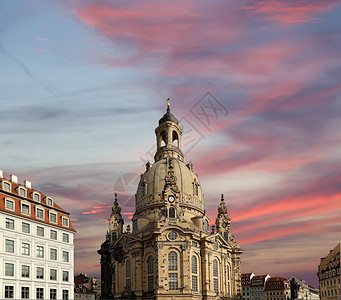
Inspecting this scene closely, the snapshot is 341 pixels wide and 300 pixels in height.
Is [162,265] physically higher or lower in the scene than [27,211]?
lower

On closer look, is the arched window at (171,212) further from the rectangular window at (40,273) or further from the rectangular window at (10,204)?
the rectangular window at (10,204)

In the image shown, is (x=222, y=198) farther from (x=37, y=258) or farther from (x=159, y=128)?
(x=37, y=258)

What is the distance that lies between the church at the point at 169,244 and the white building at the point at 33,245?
43408 mm

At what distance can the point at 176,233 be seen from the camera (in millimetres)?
119562

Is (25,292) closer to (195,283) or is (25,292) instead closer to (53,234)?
(53,234)

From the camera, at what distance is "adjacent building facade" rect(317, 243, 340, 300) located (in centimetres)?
11838

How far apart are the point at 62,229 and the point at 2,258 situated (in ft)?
45.3

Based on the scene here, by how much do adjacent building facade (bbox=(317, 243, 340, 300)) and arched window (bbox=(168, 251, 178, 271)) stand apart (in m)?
41.9

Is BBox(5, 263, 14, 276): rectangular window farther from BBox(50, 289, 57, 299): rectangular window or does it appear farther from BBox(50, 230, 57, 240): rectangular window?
BBox(50, 230, 57, 240): rectangular window

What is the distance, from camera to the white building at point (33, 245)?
66.2 m

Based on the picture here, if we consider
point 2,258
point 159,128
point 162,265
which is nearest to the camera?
point 2,258

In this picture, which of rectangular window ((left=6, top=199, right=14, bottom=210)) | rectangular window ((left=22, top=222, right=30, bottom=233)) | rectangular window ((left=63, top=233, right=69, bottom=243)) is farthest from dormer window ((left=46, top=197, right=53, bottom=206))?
rectangular window ((left=6, top=199, right=14, bottom=210))

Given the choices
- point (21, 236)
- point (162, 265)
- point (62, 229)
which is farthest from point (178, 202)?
point (21, 236)

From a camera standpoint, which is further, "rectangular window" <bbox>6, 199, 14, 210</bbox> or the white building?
"rectangular window" <bbox>6, 199, 14, 210</bbox>
